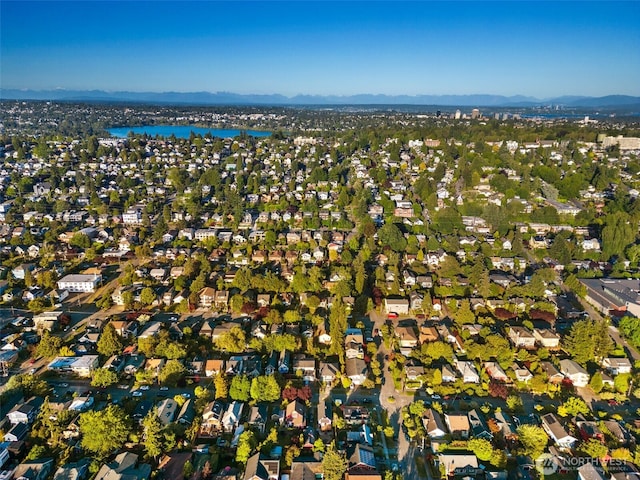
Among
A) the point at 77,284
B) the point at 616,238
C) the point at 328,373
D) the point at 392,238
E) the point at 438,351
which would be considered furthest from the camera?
the point at 392,238

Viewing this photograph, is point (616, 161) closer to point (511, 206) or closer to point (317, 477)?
point (511, 206)

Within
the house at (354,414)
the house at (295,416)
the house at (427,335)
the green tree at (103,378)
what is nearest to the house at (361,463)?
the house at (354,414)

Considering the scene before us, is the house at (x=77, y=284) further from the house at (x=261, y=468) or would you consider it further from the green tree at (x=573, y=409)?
the green tree at (x=573, y=409)

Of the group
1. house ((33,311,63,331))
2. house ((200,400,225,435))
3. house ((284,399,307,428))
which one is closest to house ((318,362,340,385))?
house ((284,399,307,428))

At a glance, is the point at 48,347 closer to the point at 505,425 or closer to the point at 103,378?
the point at 103,378

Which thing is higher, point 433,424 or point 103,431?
point 103,431

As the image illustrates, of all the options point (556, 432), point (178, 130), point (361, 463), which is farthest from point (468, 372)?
point (178, 130)

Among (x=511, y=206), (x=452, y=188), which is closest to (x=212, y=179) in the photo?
(x=452, y=188)

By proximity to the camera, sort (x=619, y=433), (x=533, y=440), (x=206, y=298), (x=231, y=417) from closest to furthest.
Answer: (x=533, y=440)
(x=619, y=433)
(x=231, y=417)
(x=206, y=298)
